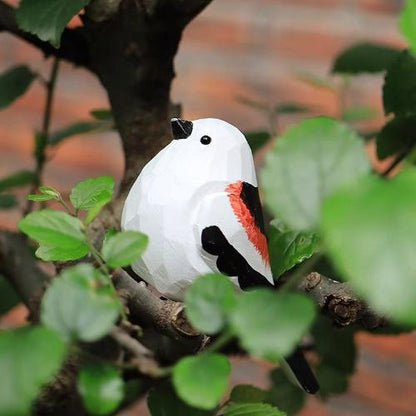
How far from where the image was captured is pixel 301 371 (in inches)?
13.3

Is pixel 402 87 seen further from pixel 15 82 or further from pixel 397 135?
pixel 15 82

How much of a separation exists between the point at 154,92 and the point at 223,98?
67 cm

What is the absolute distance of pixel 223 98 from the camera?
1103mm

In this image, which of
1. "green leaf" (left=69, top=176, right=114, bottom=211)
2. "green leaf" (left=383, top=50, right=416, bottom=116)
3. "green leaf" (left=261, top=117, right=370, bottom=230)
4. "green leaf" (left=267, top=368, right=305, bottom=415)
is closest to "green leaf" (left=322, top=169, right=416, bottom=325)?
"green leaf" (left=261, top=117, right=370, bottom=230)

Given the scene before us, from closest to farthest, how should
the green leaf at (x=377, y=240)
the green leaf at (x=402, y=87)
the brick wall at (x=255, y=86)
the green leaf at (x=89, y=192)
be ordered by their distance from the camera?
the green leaf at (x=377, y=240), the green leaf at (x=89, y=192), the green leaf at (x=402, y=87), the brick wall at (x=255, y=86)

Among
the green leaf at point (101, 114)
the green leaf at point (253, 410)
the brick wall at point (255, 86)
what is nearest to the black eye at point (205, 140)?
the green leaf at point (253, 410)

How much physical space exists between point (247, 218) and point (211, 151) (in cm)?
3

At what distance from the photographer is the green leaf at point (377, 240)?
0.16 m

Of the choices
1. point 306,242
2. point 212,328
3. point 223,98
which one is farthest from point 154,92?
point 223,98

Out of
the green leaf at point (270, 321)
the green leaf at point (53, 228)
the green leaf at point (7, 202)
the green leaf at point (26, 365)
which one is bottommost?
the green leaf at point (7, 202)

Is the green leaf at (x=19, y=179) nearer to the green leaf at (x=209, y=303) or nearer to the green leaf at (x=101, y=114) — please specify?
the green leaf at (x=101, y=114)

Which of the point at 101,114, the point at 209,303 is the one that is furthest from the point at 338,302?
the point at 101,114

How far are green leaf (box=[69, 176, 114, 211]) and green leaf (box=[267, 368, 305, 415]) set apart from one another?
0.26 metres

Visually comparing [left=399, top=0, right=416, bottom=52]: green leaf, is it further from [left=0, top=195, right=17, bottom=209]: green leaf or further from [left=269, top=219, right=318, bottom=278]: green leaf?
[left=0, top=195, right=17, bottom=209]: green leaf
